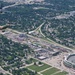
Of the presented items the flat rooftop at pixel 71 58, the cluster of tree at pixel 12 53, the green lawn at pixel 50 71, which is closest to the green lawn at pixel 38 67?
the green lawn at pixel 50 71

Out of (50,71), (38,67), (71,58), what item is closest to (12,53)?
(38,67)

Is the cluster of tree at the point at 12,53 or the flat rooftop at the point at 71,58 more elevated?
the cluster of tree at the point at 12,53

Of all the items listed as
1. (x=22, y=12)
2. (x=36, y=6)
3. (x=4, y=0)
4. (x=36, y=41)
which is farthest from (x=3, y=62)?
A: (x=4, y=0)

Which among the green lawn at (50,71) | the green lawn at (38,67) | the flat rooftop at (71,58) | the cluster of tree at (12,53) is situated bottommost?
the green lawn at (50,71)

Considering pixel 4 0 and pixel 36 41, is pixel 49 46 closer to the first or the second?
pixel 36 41

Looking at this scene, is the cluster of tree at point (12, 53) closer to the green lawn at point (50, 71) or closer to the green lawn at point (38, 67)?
the green lawn at point (38, 67)

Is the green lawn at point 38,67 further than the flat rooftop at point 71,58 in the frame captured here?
No

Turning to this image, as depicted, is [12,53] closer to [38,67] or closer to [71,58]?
[38,67]

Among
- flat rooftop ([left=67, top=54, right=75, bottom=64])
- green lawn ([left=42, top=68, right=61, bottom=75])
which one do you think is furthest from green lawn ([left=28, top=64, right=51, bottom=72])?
flat rooftop ([left=67, top=54, right=75, bottom=64])

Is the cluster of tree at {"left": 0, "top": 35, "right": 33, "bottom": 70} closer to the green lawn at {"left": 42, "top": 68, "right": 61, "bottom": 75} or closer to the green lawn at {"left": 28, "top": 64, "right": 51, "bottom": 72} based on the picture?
the green lawn at {"left": 28, "top": 64, "right": 51, "bottom": 72}

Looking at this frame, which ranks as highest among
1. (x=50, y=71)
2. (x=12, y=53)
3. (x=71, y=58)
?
(x=12, y=53)

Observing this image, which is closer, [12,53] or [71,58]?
[71,58]
